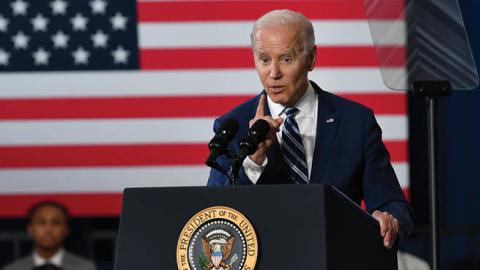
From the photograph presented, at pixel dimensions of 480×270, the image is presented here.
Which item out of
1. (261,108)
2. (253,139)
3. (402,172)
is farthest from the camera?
(402,172)

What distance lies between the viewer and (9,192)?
529cm

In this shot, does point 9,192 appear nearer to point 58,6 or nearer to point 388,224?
point 58,6

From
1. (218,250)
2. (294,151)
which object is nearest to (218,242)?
(218,250)

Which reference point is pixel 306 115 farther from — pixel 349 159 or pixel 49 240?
pixel 49 240

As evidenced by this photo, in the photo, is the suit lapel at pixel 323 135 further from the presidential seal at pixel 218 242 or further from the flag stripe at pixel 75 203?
the flag stripe at pixel 75 203

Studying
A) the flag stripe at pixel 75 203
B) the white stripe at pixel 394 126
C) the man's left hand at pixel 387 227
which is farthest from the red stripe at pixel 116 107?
the man's left hand at pixel 387 227

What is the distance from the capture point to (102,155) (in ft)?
17.3

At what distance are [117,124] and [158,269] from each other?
10.1 feet

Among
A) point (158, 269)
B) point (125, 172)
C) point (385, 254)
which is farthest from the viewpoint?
point (125, 172)

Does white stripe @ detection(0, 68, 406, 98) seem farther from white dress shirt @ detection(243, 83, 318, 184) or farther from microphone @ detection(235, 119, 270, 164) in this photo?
microphone @ detection(235, 119, 270, 164)

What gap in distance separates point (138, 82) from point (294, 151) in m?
2.66

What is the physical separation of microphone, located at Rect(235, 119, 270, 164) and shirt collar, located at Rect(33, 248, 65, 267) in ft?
10.2

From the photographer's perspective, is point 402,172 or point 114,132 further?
point 114,132

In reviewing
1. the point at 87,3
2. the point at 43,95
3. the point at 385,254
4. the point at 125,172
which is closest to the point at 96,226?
the point at 125,172
